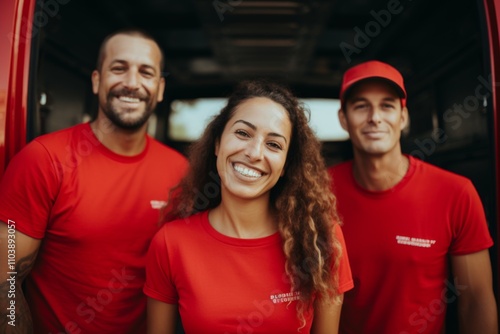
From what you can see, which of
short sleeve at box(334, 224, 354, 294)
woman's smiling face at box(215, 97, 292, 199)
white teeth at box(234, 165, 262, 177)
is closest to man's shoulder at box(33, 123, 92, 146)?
woman's smiling face at box(215, 97, 292, 199)

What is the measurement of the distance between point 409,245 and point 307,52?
2.75m

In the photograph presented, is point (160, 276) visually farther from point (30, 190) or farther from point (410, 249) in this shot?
point (410, 249)

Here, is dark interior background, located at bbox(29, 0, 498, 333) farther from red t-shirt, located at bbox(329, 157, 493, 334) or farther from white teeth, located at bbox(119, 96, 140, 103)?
white teeth, located at bbox(119, 96, 140, 103)

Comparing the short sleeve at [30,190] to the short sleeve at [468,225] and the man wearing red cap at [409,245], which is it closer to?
the man wearing red cap at [409,245]

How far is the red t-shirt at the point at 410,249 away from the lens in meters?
2.00

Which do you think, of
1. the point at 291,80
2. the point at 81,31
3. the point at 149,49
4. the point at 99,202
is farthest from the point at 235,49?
the point at 99,202

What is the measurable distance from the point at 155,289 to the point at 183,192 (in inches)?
18.8

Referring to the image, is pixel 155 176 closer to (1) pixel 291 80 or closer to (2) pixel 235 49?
(1) pixel 291 80

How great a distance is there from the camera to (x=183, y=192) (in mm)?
2029

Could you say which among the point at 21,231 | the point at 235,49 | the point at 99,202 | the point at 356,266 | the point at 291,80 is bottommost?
the point at 356,266

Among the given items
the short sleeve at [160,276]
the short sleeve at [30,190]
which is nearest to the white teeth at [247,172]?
the short sleeve at [160,276]

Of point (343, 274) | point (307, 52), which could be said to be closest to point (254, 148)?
point (343, 274)

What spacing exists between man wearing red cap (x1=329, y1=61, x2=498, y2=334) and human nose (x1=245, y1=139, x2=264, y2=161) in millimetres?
698

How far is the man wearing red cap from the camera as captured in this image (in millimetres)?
1973
